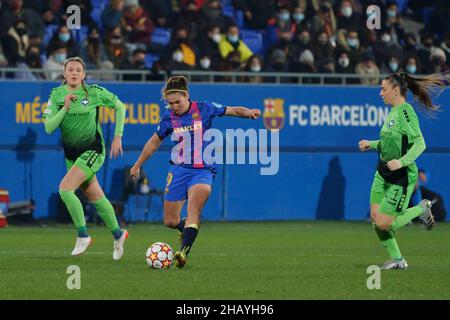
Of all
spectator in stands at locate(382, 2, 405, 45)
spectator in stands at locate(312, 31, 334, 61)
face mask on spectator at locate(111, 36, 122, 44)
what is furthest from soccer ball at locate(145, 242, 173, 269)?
spectator in stands at locate(382, 2, 405, 45)

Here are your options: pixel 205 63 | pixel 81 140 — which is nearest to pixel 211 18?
pixel 205 63

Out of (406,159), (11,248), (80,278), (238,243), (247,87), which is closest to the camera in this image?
(80,278)

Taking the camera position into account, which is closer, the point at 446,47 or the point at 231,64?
the point at 231,64

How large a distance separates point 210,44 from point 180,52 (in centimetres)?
91

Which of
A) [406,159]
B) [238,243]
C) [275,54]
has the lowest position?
[238,243]

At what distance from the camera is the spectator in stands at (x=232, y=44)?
89.6 ft

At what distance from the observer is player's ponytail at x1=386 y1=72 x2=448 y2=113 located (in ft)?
47.4

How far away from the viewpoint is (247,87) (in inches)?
1054

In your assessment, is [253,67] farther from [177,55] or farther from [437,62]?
[437,62]

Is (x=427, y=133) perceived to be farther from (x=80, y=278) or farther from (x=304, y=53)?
(x=80, y=278)

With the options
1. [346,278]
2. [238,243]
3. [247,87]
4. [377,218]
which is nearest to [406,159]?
[377,218]

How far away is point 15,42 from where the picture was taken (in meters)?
25.4

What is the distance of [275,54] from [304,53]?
0.69 metres

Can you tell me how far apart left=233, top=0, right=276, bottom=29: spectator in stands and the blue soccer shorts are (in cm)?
1470
